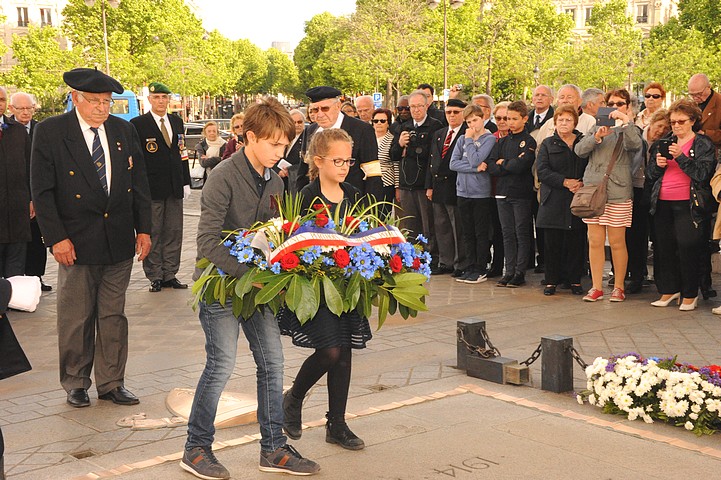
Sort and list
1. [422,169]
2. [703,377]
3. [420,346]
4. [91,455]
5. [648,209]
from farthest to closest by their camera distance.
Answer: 1. [422,169]
2. [648,209]
3. [420,346]
4. [703,377]
5. [91,455]

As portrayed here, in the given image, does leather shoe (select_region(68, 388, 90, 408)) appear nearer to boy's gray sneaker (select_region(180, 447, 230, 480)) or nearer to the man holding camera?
boy's gray sneaker (select_region(180, 447, 230, 480))

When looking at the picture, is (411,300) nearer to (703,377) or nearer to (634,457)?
(634,457)

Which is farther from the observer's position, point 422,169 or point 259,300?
point 422,169

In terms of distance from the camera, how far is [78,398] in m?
6.68

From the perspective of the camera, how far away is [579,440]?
18.8ft

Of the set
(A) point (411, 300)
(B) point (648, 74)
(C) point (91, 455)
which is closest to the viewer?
(A) point (411, 300)

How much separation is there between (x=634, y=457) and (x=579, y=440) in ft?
1.27

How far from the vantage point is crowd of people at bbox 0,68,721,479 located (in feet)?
16.7

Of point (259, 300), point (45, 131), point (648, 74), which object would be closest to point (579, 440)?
point (259, 300)

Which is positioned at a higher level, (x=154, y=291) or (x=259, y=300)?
(x=259, y=300)

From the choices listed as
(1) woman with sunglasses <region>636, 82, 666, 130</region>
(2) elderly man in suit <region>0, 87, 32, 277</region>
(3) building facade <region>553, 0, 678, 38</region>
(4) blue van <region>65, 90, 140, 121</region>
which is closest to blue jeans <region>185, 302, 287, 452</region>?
(2) elderly man in suit <region>0, 87, 32, 277</region>

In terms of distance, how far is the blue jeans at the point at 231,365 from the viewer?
16.5 feet

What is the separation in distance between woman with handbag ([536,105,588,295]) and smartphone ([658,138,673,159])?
1.03 metres

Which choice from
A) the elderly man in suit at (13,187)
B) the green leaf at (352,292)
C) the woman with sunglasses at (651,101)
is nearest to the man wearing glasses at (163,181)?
the elderly man in suit at (13,187)
